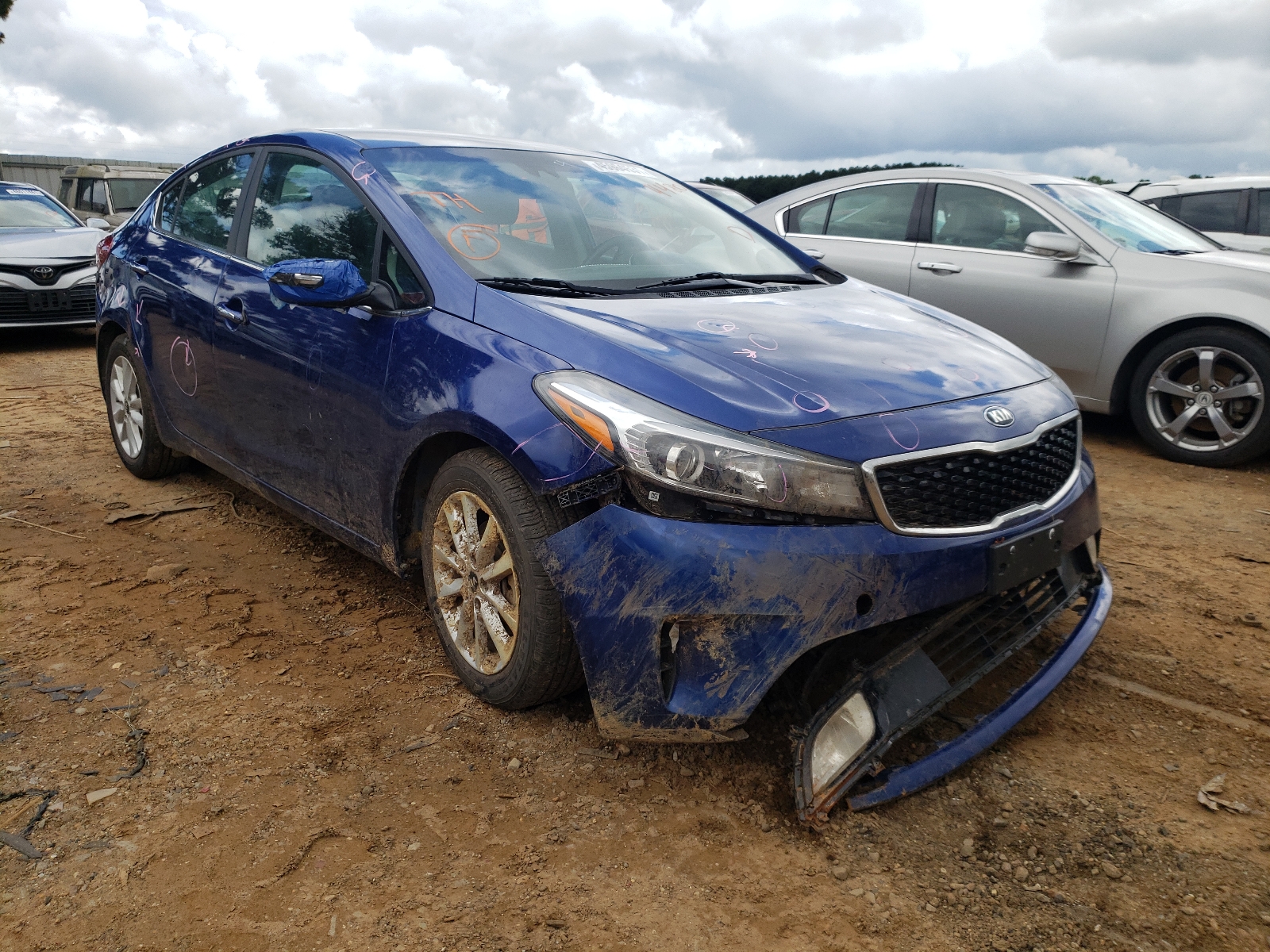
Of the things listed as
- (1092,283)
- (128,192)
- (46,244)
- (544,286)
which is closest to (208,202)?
(544,286)

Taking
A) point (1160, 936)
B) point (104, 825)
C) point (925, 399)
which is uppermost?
point (925, 399)

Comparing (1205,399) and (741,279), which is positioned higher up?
(741,279)

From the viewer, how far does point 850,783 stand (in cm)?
222

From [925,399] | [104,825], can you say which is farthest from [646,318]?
[104,825]

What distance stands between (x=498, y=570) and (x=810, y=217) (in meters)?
4.96

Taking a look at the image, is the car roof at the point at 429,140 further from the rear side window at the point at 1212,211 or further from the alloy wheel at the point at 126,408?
the rear side window at the point at 1212,211

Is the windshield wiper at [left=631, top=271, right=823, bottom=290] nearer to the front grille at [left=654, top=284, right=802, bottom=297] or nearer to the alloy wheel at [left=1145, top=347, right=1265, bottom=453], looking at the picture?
the front grille at [left=654, top=284, right=802, bottom=297]

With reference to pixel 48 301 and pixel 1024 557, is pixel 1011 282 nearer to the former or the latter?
pixel 1024 557

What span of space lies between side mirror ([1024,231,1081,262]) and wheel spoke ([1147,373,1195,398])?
2.73ft

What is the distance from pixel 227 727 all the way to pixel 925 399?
203cm

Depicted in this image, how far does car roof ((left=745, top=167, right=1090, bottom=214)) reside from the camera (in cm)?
616

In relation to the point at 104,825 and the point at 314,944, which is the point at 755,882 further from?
the point at 104,825

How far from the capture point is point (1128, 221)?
19.7 ft

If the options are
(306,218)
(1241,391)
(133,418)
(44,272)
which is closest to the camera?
(306,218)
